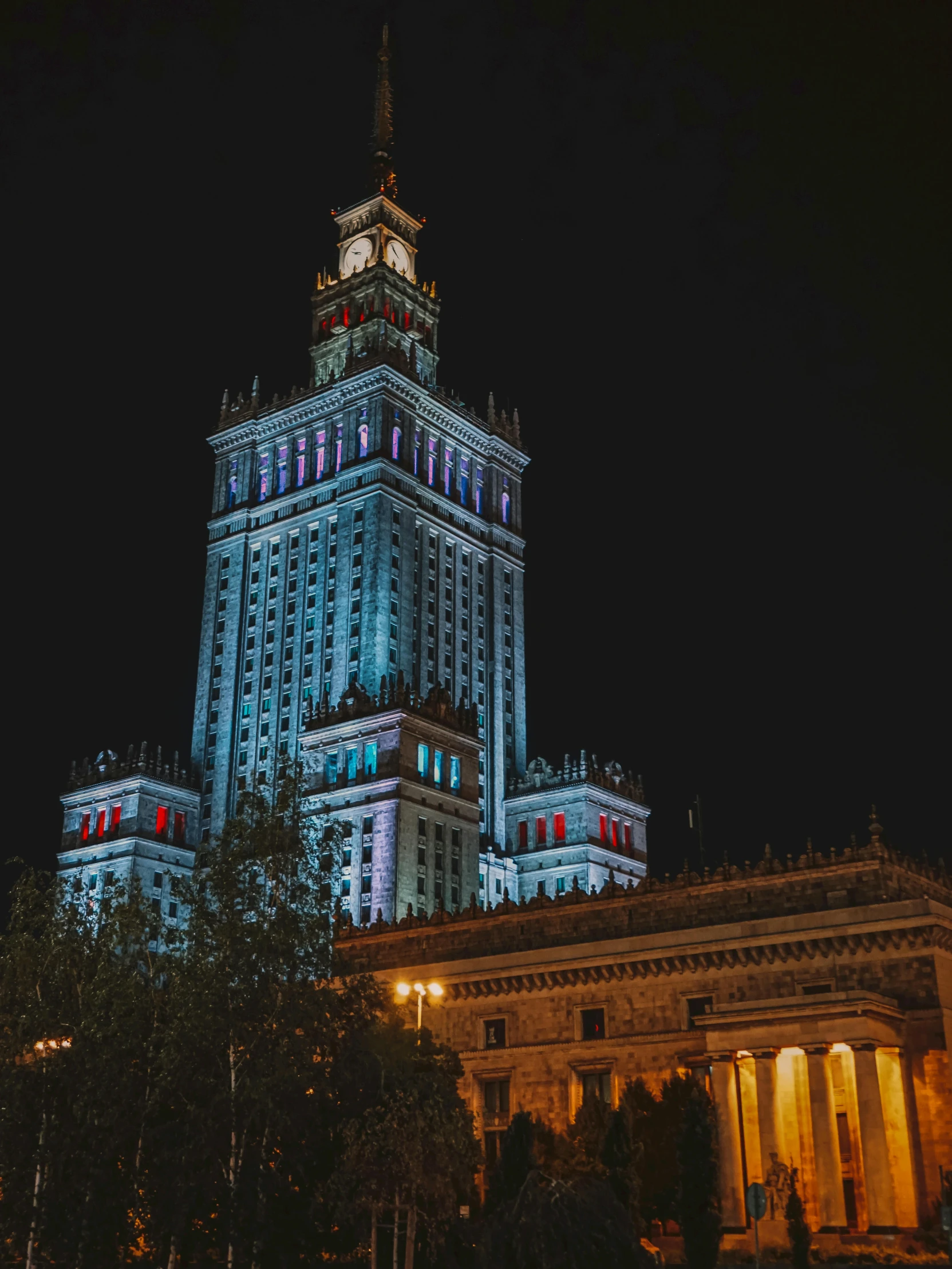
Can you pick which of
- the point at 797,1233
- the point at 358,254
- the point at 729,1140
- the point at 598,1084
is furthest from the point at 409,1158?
the point at 358,254

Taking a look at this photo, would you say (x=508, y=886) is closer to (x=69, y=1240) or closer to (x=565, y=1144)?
(x=565, y=1144)

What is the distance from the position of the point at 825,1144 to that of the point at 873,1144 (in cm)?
170

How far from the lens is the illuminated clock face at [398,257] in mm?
140250

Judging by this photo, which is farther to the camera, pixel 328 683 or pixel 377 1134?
pixel 328 683

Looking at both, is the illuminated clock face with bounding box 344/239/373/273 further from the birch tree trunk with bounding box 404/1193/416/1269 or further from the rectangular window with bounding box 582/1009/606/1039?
the birch tree trunk with bounding box 404/1193/416/1269

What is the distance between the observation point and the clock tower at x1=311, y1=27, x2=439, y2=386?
437 feet

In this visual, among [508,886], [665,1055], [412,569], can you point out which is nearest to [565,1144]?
[665,1055]

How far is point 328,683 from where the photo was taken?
114m

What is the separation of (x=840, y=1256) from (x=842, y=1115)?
695 cm

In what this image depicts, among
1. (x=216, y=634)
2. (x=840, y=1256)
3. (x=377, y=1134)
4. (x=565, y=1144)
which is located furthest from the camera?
(x=216, y=634)

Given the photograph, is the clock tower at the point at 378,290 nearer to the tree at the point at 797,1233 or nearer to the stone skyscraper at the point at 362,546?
the stone skyscraper at the point at 362,546

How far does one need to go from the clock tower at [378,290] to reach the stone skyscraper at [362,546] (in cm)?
26

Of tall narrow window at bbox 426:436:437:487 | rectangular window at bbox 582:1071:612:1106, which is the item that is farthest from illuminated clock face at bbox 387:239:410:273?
rectangular window at bbox 582:1071:612:1106

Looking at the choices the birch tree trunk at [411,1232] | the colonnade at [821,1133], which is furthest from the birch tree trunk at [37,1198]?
the colonnade at [821,1133]
